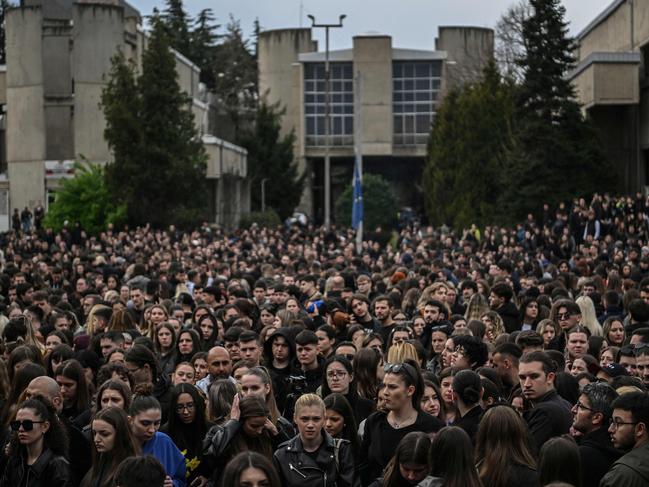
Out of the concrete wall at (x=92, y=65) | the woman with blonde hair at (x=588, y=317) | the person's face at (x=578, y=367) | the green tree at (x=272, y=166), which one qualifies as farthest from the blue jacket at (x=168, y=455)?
the green tree at (x=272, y=166)

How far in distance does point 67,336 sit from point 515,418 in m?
7.14

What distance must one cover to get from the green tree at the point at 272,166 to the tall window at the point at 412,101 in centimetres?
844

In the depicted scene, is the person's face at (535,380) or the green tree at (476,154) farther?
the green tree at (476,154)

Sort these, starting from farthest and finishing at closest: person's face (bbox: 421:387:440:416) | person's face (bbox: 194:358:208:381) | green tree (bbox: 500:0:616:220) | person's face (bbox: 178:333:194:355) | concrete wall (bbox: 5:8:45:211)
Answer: concrete wall (bbox: 5:8:45:211), green tree (bbox: 500:0:616:220), person's face (bbox: 178:333:194:355), person's face (bbox: 194:358:208:381), person's face (bbox: 421:387:440:416)

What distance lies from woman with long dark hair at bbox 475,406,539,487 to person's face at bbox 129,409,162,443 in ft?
6.86

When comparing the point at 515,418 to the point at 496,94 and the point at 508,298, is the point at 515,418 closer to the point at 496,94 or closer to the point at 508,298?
the point at 508,298

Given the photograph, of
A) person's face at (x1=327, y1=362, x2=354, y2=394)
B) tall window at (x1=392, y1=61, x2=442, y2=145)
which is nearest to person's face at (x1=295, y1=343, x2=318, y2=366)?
person's face at (x1=327, y1=362, x2=354, y2=394)

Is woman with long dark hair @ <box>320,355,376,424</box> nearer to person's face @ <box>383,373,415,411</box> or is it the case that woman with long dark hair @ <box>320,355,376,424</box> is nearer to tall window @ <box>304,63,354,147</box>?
person's face @ <box>383,373,415,411</box>

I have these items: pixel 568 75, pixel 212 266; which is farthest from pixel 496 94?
pixel 212 266

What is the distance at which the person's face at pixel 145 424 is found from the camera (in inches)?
320

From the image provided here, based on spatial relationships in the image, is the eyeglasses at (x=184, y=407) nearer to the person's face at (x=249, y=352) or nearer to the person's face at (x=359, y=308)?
the person's face at (x=249, y=352)

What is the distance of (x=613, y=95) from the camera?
4644 centimetres

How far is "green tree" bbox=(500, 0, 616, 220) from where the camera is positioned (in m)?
45.2

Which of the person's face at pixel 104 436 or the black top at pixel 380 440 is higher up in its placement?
the person's face at pixel 104 436
